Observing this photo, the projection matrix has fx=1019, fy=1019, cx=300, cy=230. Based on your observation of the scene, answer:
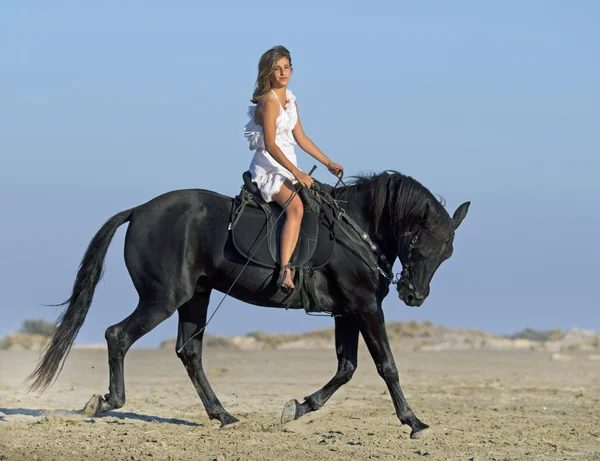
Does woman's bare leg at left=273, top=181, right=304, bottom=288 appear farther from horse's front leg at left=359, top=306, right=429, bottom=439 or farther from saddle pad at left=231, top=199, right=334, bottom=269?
horse's front leg at left=359, top=306, right=429, bottom=439

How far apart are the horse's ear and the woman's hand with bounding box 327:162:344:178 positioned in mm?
1105

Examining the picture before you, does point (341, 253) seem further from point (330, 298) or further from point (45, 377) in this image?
point (45, 377)

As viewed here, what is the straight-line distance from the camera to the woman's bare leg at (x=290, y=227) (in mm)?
8539

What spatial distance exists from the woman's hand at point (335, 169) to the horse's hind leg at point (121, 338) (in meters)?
1.86

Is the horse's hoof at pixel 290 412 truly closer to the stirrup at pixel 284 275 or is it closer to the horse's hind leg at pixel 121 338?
the stirrup at pixel 284 275

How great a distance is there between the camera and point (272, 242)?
8.69 metres

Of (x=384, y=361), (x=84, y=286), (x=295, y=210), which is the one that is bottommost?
(x=384, y=361)

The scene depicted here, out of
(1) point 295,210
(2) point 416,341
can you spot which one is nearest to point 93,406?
(1) point 295,210

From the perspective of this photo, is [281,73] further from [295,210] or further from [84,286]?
[84,286]

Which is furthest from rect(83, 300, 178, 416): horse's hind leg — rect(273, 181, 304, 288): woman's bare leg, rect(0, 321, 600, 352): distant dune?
rect(0, 321, 600, 352): distant dune

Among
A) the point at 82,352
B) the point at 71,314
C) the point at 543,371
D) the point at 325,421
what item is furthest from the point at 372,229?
the point at 82,352

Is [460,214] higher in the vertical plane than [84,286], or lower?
higher

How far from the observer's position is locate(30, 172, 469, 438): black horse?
8625mm

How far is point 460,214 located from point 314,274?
1.37 m
